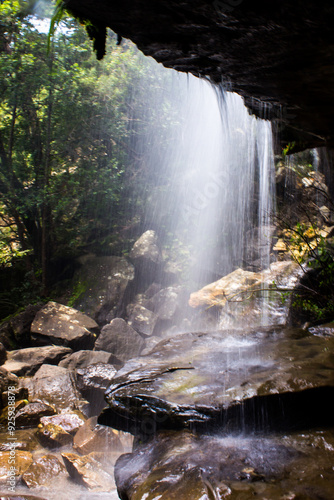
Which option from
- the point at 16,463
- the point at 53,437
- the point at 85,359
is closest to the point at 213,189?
the point at 85,359

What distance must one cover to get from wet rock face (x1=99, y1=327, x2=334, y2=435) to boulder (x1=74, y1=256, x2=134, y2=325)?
616 cm

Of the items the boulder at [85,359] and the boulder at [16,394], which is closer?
the boulder at [16,394]

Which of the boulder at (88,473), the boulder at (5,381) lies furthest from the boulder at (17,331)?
the boulder at (88,473)

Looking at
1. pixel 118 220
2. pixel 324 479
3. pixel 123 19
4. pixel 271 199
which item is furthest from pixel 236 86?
pixel 118 220

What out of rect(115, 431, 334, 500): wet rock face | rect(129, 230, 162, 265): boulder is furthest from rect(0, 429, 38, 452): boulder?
rect(129, 230, 162, 265): boulder

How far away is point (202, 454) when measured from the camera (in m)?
2.79

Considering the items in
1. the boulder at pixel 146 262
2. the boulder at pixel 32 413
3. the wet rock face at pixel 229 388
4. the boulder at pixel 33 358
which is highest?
the boulder at pixel 146 262

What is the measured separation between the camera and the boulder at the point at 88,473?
14.0ft

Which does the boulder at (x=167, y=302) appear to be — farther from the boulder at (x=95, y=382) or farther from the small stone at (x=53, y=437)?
the small stone at (x=53, y=437)

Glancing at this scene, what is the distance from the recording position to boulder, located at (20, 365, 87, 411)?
6.26 meters

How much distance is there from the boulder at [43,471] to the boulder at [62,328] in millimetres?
4069

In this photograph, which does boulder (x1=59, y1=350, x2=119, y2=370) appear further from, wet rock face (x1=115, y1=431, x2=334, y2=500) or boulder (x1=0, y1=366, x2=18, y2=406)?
wet rock face (x1=115, y1=431, x2=334, y2=500)

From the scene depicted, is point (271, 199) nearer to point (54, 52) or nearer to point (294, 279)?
point (294, 279)

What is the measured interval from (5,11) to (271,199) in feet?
33.0
